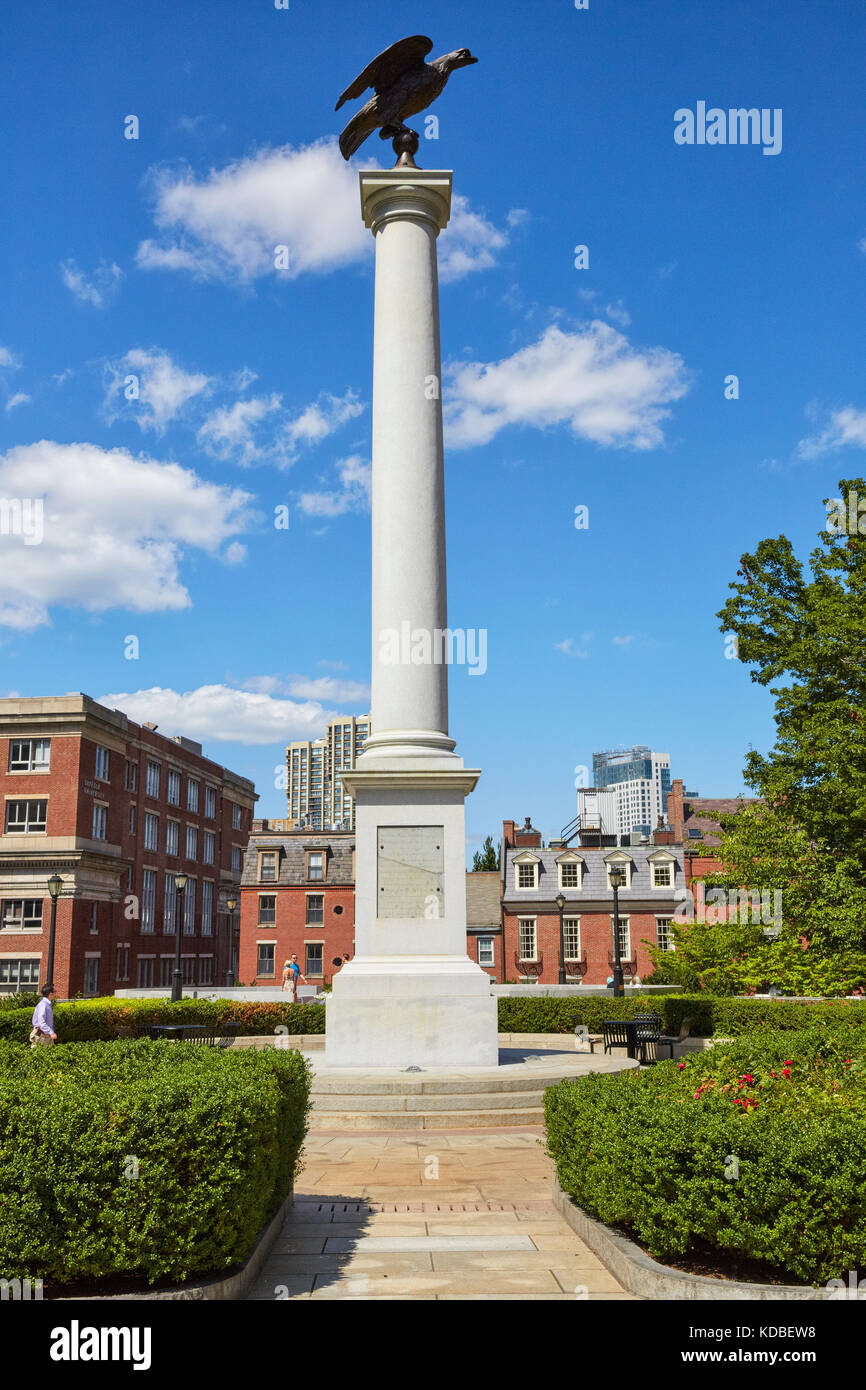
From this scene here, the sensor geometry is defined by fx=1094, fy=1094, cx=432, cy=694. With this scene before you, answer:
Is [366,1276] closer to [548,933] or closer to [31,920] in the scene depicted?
[31,920]

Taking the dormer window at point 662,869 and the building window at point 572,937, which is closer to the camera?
the building window at point 572,937

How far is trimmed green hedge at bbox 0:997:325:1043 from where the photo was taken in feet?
82.2

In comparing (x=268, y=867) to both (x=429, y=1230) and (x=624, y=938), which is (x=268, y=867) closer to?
(x=624, y=938)

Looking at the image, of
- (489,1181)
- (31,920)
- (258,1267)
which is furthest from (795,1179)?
(31,920)

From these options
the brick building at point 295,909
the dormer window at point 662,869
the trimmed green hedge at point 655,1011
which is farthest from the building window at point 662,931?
the trimmed green hedge at point 655,1011

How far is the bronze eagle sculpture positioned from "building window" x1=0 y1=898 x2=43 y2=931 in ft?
142

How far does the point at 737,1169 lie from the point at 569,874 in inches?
2288

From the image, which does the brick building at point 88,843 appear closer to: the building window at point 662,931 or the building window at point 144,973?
the building window at point 144,973

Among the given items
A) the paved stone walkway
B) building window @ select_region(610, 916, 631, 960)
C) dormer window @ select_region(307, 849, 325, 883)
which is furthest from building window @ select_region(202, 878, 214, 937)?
the paved stone walkway

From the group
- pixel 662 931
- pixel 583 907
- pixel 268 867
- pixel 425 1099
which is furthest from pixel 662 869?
pixel 425 1099

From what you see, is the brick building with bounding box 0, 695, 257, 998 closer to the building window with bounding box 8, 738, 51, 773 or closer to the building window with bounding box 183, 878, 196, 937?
the building window with bounding box 8, 738, 51, 773

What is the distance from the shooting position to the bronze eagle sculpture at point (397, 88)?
20609 mm

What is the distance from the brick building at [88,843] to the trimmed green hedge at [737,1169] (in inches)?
1972

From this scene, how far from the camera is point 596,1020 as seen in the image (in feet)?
89.8
